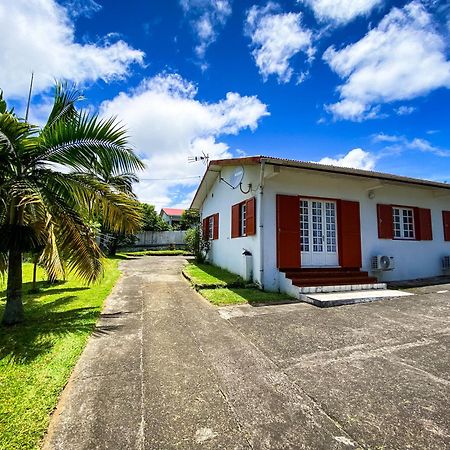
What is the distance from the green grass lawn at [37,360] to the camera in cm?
227

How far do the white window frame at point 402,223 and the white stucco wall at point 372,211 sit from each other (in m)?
0.25

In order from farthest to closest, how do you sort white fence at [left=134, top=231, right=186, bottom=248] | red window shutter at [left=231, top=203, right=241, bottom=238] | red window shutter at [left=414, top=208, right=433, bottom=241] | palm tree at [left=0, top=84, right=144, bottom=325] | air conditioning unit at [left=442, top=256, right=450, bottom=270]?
white fence at [left=134, top=231, right=186, bottom=248] < air conditioning unit at [left=442, top=256, right=450, bottom=270] < red window shutter at [left=414, top=208, right=433, bottom=241] < red window shutter at [left=231, top=203, right=241, bottom=238] < palm tree at [left=0, top=84, right=144, bottom=325]

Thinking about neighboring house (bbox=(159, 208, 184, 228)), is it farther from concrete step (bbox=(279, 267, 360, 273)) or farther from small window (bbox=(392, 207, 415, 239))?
concrete step (bbox=(279, 267, 360, 273))

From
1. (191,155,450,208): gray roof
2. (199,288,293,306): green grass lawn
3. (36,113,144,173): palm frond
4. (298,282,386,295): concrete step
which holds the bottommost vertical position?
(199,288,293,306): green grass lawn

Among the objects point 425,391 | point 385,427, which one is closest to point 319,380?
point 385,427

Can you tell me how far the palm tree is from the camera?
455 cm

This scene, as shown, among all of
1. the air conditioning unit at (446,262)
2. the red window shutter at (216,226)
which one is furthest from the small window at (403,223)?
the red window shutter at (216,226)

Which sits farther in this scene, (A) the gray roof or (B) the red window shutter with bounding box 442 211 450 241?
(B) the red window shutter with bounding box 442 211 450 241

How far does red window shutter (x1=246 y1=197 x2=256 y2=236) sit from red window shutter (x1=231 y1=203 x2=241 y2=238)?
116cm

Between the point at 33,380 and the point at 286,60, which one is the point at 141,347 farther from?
the point at 286,60

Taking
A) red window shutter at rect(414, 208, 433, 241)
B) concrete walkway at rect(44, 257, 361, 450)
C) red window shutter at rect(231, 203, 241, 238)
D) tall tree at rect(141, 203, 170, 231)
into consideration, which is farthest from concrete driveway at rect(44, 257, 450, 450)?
tall tree at rect(141, 203, 170, 231)

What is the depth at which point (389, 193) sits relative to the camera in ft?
32.9

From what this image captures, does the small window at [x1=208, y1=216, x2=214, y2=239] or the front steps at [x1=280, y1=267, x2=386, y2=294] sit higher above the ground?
the small window at [x1=208, y1=216, x2=214, y2=239]

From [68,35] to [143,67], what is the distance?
7.54 feet
